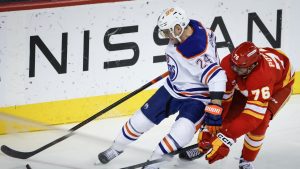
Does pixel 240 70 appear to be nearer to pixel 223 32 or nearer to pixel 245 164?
pixel 245 164

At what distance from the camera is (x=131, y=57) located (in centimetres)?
637

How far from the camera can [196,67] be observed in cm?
489

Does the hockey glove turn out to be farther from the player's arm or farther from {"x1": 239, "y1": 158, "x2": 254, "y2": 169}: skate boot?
{"x1": 239, "y1": 158, "x2": 254, "y2": 169}: skate boot

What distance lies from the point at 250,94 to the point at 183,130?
0.47 meters

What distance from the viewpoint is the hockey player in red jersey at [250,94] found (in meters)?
4.72

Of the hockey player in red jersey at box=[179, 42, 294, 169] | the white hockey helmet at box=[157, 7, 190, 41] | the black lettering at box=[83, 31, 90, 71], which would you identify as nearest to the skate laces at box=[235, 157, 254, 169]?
the hockey player in red jersey at box=[179, 42, 294, 169]

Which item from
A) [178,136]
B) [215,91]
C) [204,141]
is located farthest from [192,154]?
[215,91]

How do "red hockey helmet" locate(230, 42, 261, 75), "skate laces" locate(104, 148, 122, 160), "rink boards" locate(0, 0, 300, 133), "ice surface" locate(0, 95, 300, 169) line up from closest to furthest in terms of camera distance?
"red hockey helmet" locate(230, 42, 261, 75)
"ice surface" locate(0, 95, 300, 169)
"skate laces" locate(104, 148, 122, 160)
"rink boards" locate(0, 0, 300, 133)

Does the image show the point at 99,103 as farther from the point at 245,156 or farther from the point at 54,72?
the point at 245,156

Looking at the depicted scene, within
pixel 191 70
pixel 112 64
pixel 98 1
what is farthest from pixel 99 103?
pixel 191 70

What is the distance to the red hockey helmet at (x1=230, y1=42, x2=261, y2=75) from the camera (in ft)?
15.4

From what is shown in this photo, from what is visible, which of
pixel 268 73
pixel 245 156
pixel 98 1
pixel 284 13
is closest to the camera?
pixel 268 73

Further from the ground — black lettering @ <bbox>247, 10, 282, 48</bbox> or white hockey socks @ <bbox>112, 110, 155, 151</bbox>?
black lettering @ <bbox>247, 10, 282, 48</bbox>

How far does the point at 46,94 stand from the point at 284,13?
6.76 ft
